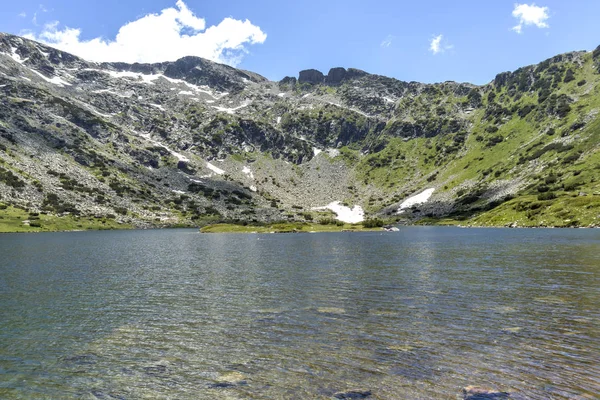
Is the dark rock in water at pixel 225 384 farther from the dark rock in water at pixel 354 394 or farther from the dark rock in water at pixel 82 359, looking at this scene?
the dark rock in water at pixel 82 359

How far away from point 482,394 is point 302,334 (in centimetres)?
1206

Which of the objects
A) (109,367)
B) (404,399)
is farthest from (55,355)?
(404,399)

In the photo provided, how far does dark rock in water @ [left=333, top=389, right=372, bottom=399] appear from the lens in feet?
53.6

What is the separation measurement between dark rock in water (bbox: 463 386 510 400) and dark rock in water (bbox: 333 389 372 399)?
4.11m

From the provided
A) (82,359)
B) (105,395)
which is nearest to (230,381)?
(105,395)

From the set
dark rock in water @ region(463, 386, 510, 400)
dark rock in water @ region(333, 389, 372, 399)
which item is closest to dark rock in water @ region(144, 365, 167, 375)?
dark rock in water @ region(333, 389, 372, 399)

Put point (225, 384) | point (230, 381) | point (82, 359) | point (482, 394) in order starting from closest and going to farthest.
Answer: point (482, 394)
point (225, 384)
point (230, 381)
point (82, 359)

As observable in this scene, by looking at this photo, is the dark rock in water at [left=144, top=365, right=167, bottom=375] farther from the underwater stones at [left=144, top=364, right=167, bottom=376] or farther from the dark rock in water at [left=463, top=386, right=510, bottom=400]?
the dark rock in water at [left=463, top=386, right=510, bottom=400]

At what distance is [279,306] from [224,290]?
1028 centimetres

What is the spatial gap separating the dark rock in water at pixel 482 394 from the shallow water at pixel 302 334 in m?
0.52

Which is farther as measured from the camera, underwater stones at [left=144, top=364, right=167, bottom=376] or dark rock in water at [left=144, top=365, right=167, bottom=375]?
dark rock in water at [left=144, top=365, right=167, bottom=375]

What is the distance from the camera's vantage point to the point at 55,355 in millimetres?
22203

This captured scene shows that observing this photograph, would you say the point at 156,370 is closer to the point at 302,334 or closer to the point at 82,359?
the point at 82,359

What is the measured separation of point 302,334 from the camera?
25.5 metres
